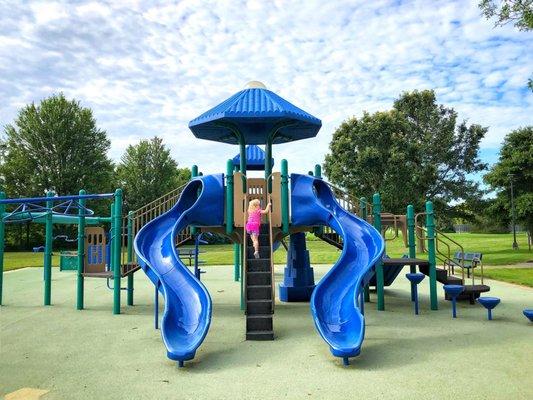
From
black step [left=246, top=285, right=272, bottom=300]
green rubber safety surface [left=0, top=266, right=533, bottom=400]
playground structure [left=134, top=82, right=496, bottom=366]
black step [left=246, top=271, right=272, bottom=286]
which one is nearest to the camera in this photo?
green rubber safety surface [left=0, top=266, right=533, bottom=400]

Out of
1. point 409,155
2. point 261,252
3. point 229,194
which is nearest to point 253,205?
point 229,194

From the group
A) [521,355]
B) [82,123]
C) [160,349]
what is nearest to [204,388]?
[160,349]

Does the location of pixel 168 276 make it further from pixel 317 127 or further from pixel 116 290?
pixel 317 127

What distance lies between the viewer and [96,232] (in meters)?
13.0

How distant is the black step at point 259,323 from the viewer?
8.28 meters

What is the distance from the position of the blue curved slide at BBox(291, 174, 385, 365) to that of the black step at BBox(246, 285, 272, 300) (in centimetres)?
101

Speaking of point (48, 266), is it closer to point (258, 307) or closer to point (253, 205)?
point (253, 205)

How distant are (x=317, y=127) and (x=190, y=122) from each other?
11.2 feet

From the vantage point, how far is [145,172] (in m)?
52.4

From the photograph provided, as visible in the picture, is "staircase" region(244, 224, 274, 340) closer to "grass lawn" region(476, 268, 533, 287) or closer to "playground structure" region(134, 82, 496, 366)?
"playground structure" region(134, 82, 496, 366)

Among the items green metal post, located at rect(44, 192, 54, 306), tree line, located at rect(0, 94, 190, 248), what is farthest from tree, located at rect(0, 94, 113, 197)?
green metal post, located at rect(44, 192, 54, 306)

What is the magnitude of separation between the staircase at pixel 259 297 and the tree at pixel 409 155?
24359mm

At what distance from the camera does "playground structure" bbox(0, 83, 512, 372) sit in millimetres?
7660

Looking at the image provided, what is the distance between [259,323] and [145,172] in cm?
4662
